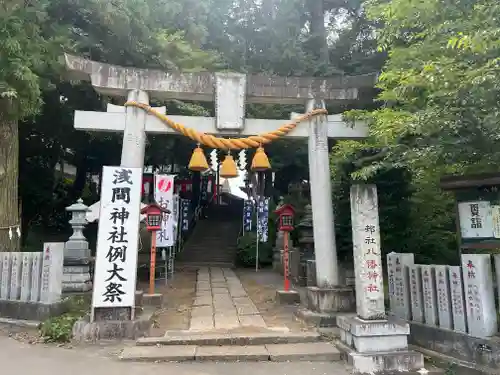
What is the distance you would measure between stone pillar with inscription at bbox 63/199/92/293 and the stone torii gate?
158 inches

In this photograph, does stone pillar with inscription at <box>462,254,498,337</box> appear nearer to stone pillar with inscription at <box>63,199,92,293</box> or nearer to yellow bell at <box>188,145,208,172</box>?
yellow bell at <box>188,145,208,172</box>

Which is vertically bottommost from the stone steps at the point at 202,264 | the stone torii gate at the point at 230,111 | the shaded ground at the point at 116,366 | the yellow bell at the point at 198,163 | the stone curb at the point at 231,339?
the shaded ground at the point at 116,366

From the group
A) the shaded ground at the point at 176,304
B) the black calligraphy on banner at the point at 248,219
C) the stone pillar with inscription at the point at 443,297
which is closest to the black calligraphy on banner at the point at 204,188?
the black calligraphy on banner at the point at 248,219

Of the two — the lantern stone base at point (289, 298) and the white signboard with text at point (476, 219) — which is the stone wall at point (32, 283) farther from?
the white signboard with text at point (476, 219)

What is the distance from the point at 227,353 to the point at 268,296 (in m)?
4.78

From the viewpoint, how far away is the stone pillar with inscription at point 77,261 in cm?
972

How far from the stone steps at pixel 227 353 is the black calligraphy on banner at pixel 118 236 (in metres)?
1.08

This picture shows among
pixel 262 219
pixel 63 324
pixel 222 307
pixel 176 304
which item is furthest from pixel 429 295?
pixel 262 219

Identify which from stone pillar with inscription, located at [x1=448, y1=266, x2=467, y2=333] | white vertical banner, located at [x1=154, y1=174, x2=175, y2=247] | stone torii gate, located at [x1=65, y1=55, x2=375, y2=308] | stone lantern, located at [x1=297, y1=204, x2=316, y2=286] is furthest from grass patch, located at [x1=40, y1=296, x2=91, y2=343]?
stone lantern, located at [x1=297, y1=204, x2=316, y2=286]

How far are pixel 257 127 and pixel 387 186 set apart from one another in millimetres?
4258

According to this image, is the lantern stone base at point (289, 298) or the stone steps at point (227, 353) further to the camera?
the lantern stone base at point (289, 298)

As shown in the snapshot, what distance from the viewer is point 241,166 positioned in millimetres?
20844

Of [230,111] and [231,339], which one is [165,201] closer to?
[230,111]

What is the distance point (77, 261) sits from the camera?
10031 millimetres
